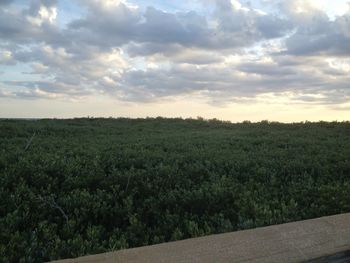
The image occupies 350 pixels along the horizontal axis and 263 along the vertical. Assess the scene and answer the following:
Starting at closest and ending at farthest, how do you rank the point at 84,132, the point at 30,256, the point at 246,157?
the point at 30,256
the point at 246,157
the point at 84,132

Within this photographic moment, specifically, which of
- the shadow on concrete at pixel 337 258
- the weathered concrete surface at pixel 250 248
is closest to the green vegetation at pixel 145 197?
the weathered concrete surface at pixel 250 248

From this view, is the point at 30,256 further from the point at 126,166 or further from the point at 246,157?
the point at 246,157

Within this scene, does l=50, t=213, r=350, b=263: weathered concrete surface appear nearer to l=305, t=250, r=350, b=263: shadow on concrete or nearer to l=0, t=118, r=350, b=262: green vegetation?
l=305, t=250, r=350, b=263: shadow on concrete

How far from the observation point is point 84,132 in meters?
22.4

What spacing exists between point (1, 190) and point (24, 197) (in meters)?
0.57

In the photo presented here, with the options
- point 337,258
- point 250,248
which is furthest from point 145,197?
point 337,258

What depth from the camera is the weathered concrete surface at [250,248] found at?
321cm

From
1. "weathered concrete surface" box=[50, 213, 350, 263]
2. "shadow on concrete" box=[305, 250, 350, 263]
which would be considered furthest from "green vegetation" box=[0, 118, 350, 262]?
"shadow on concrete" box=[305, 250, 350, 263]

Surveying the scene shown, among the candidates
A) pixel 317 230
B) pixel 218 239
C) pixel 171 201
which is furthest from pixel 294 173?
pixel 218 239

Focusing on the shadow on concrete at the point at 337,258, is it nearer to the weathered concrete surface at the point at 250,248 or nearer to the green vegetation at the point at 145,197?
the weathered concrete surface at the point at 250,248

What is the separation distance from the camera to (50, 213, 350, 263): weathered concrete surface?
321cm

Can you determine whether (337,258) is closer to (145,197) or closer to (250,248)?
(250,248)

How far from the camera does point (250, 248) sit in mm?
3387

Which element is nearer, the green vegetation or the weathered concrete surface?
the weathered concrete surface
